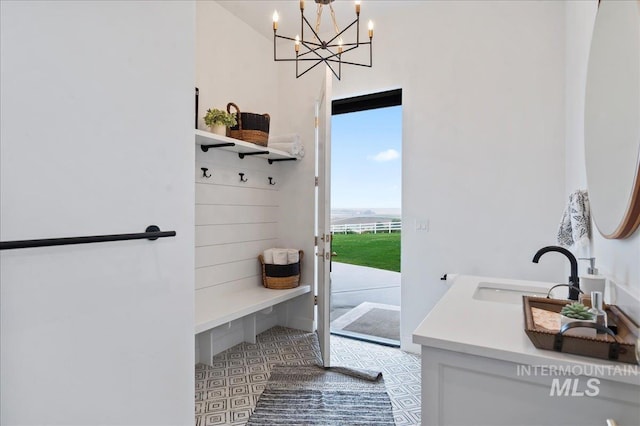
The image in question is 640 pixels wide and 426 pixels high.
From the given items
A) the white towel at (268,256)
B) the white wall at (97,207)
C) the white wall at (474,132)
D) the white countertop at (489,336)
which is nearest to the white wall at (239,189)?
the white towel at (268,256)

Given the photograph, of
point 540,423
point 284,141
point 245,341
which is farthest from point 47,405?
point 284,141

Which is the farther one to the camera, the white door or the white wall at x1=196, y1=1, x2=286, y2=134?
the white wall at x1=196, y1=1, x2=286, y2=134

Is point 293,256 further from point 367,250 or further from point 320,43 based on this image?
point 320,43

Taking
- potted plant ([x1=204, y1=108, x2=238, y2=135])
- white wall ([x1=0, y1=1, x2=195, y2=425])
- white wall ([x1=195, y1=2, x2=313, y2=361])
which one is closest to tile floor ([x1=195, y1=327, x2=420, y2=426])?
white wall ([x1=195, y1=2, x2=313, y2=361])

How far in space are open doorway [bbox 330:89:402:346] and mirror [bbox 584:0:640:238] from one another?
5.51 feet

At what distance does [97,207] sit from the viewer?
105 cm

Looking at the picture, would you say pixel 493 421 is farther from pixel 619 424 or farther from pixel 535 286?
pixel 535 286

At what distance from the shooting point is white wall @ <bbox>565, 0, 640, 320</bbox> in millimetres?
985

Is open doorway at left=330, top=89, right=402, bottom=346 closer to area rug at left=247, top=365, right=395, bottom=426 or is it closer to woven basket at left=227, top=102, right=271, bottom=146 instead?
woven basket at left=227, top=102, right=271, bottom=146

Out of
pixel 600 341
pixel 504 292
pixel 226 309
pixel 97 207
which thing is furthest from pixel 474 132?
pixel 97 207

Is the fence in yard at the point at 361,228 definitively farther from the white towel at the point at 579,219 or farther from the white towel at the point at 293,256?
the white towel at the point at 579,219

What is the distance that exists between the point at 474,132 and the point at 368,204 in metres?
1.56

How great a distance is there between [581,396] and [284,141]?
9.38 feet

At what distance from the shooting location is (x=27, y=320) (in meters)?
0.89
